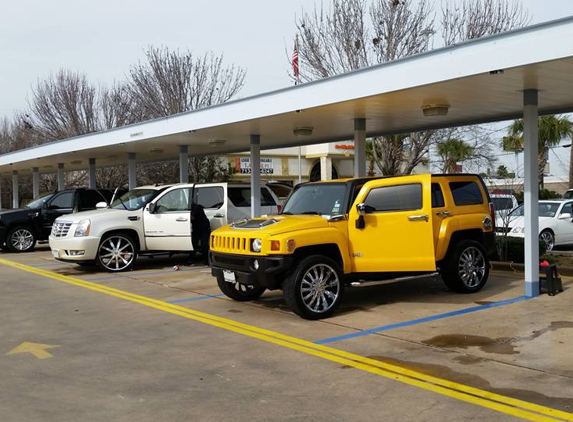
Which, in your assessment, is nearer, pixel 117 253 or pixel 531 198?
pixel 531 198

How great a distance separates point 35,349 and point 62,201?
40.3 ft

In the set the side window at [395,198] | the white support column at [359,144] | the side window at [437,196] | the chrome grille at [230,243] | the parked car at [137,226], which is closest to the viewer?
the chrome grille at [230,243]

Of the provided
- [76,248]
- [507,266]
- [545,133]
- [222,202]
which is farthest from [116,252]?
[545,133]

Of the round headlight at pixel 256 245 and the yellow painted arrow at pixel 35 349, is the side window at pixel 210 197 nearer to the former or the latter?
the round headlight at pixel 256 245

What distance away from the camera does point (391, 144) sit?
71.6ft

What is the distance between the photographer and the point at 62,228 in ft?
41.6

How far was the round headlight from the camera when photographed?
7739 millimetres

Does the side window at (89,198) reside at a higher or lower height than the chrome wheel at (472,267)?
higher

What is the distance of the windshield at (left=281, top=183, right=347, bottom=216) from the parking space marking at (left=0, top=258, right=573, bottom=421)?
2.11 meters

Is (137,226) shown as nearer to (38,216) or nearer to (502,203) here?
(38,216)

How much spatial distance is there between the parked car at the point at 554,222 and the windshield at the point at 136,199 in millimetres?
9003

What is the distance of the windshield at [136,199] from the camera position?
1333 centimetres

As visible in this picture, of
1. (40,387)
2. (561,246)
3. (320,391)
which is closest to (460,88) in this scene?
(320,391)

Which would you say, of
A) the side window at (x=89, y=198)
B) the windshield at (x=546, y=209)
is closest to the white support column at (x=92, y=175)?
the side window at (x=89, y=198)
